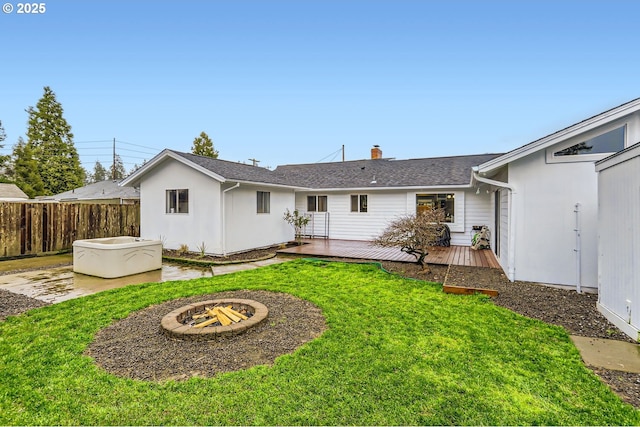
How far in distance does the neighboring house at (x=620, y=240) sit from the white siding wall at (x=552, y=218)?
103cm

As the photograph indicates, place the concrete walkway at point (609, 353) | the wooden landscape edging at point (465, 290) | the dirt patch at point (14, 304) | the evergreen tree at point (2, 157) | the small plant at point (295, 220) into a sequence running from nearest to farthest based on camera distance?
the concrete walkway at point (609, 353) → the dirt patch at point (14, 304) → the wooden landscape edging at point (465, 290) → the small plant at point (295, 220) → the evergreen tree at point (2, 157)

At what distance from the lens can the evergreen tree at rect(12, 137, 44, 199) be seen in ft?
84.8

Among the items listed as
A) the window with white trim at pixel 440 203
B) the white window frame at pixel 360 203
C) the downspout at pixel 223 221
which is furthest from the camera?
the white window frame at pixel 360 203

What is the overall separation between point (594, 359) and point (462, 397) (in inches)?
76.2

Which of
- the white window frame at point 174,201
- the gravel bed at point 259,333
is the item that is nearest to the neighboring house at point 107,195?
the white window frame at point 174,201

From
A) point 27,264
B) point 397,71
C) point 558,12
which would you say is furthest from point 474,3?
point 27,264

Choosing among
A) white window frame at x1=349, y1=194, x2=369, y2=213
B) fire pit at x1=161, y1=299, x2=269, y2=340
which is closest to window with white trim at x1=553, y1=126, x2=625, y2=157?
fire pit at x1=161, y1=299, x2=269, y2=340

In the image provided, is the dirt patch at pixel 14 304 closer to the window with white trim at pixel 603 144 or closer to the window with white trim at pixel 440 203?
the window with white trim at pixel 603 144

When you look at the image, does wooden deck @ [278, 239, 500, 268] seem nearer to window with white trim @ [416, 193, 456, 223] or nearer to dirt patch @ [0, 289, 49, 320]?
window with white trim @ [416, 193, 456, 223]

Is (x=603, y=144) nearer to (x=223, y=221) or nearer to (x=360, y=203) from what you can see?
(x=360, y=203)

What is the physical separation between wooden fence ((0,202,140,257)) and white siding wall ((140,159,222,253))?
191 cm

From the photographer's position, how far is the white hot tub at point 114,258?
280 inches

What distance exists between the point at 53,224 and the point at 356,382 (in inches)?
491

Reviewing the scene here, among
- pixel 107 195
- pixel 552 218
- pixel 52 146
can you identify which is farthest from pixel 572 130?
pixel 52 146
